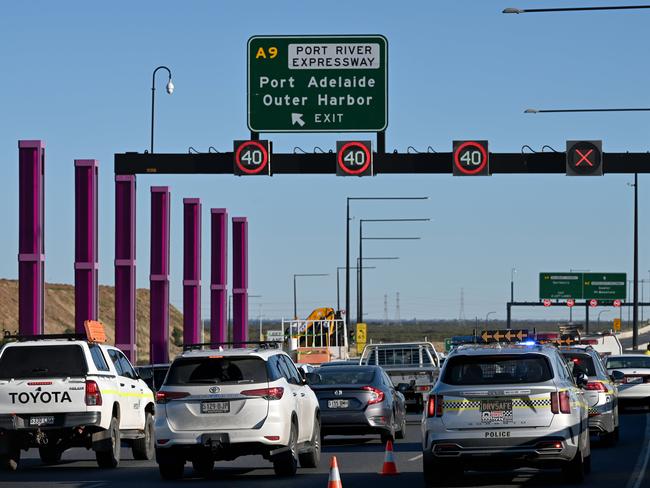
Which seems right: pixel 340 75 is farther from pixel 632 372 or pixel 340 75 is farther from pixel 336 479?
pixel 336 479

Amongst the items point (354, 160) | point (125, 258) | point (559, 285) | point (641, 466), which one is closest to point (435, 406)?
point (641, 466)

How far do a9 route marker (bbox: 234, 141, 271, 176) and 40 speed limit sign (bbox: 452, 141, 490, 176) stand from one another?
4.07 meters

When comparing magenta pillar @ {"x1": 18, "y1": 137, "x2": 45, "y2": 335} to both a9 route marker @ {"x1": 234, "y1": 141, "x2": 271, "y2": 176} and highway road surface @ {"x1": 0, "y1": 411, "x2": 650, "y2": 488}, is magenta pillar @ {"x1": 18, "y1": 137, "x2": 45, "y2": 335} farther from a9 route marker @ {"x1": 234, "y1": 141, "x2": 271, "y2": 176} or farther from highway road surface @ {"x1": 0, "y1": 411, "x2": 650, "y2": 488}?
highway road surface @ {"x1": 0, "y1": 411, "x2": 650, "y2": 488}

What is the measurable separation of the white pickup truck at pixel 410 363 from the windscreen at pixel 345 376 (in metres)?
7.92

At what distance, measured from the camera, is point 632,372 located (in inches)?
1545

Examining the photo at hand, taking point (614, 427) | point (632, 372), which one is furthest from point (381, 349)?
point (614, 427)

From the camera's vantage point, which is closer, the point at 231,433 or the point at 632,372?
the point at 231,433

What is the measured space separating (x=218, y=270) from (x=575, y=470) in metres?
58.6

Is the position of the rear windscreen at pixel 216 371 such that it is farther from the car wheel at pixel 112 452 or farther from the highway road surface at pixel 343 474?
the car wheel at pixel 112 452

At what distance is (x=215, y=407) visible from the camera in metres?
21.3

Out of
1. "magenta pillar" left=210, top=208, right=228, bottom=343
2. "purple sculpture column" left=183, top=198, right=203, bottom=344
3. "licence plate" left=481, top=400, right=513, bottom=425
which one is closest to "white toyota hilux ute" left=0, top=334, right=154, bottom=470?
"licence plate" left=481, top=400, right=513, bottom=425

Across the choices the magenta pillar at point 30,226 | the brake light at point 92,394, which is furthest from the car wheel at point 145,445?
the magenta pillar at point 30,226

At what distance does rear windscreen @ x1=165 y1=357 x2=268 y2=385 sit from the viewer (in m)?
21.5

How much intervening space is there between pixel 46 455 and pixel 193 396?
240 inches
